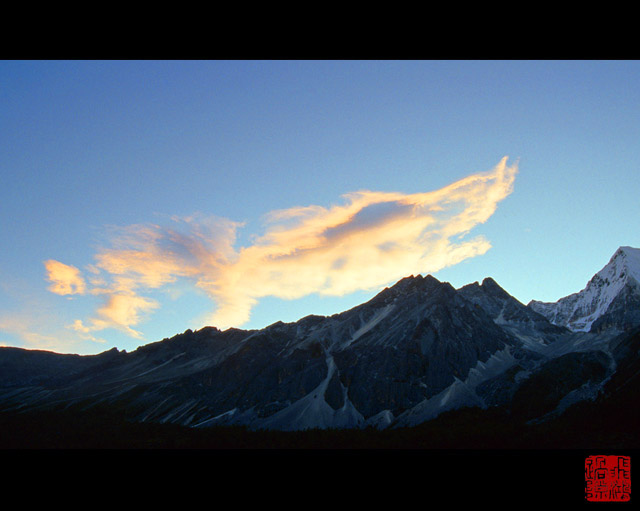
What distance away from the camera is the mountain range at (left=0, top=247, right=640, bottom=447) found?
112450 millimetres

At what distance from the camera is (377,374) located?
136 meters

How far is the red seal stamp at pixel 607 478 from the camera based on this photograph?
8.94 feet

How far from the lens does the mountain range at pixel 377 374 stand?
11245 centimetres

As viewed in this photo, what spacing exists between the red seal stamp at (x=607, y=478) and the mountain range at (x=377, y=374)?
108161 mm

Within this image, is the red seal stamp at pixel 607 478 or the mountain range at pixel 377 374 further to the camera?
the mountain range at pixel 377 374

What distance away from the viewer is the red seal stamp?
2723mm

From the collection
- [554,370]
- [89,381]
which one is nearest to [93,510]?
[554,370]

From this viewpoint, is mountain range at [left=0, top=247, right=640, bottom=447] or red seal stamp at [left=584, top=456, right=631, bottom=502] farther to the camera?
mountain range at [left=0, top=247, right=640, bottom=447]

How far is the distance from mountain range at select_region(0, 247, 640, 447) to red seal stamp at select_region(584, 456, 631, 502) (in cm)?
10816

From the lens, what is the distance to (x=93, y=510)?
2873 millimetres

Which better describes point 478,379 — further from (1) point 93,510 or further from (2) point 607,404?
(1) point 93,510

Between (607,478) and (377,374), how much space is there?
139 meters

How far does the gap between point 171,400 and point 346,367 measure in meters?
62.5
